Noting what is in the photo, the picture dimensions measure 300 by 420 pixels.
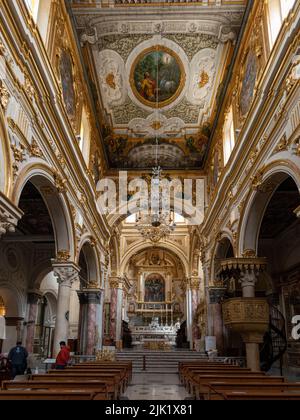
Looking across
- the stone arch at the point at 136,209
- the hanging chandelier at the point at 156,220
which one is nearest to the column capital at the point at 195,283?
the stone arch at the point at 136,209

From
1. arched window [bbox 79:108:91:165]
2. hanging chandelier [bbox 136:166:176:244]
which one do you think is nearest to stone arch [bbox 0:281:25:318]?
hanging chandelier [bbox 136:166:176:244]

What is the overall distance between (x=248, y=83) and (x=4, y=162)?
8.28 metres

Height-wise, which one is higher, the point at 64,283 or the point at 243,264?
the point at 243,264

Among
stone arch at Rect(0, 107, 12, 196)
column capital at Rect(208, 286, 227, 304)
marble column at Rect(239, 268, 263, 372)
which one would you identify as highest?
stone arch at Rect(0, 107, 12, 196)

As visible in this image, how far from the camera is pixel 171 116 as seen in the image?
1731 centimetres

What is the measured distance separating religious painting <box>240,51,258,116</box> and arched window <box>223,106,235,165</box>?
6.58 feet

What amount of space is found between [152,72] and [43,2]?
5.75 metres

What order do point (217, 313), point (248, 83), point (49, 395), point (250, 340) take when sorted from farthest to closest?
point (217, 313)
point (248, 83)
point (250, 340)
point (49, 395)

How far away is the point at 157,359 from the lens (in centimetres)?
1839

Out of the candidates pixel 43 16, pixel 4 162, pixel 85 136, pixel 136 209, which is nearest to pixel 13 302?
A: pixel 85 136

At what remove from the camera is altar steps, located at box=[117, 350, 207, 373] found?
16297 mm

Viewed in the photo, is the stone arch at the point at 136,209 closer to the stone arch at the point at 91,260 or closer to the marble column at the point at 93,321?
the stone arch at the point at 91,260

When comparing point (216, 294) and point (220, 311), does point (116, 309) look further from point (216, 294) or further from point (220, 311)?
point (220, 311)

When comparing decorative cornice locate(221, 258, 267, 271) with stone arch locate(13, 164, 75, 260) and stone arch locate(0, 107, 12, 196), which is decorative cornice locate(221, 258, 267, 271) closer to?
stone arch locate(13, 164, 75, 260)
